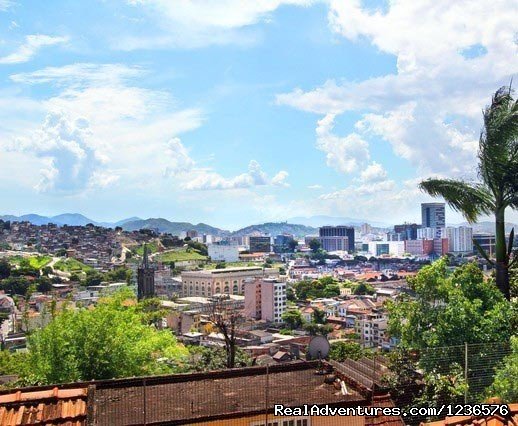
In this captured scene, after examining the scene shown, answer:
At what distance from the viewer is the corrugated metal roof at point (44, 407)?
346cm

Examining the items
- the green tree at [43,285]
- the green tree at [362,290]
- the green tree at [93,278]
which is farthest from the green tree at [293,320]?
the green tree at [93,278]

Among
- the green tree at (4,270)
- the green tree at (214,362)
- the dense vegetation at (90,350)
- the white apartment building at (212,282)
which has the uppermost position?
the dense vegetation at (90,350)

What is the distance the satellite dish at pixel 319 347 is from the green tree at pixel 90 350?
9.91ft

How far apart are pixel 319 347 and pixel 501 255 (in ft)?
7.25

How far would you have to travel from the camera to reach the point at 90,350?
25.9 feet

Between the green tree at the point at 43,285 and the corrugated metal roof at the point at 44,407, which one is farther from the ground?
the corrugated metal roof at the point at 44,407

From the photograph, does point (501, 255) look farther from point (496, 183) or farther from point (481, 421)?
point (481, 421)

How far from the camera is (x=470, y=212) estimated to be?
5.91 m

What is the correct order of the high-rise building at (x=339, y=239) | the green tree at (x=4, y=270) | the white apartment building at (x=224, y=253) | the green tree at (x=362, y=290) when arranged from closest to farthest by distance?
the green tree at (x=4, y=270)
the green tree at (x=362, y=290)
the white apartment building at (x=224, y=253)
the high-rise building at (x=339, y=239)

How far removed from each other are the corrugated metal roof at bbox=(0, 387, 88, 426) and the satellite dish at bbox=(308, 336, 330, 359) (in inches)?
121

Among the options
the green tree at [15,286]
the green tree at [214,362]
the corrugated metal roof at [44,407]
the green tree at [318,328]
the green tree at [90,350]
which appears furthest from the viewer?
the green tree at [15,286]

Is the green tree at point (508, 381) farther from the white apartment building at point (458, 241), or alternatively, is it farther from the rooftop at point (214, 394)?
the white apartment building at point (458, 241)

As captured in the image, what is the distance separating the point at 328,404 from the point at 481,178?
2.91m

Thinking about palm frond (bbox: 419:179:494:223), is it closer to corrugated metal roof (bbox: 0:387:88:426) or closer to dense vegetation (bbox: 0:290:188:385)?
corrugated metal roof (bbox: 0:387:88:426)
